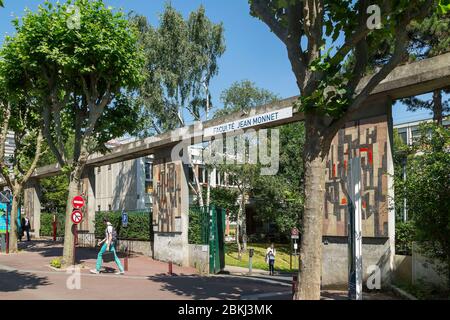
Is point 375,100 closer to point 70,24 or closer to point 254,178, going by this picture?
point 70,24

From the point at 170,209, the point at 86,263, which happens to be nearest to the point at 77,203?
the point at 86,263

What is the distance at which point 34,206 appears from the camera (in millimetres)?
34000

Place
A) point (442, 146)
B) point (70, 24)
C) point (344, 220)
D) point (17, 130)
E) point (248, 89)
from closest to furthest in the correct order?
point (442, 146) < point (344, 220) < point (70, 24) < point (17, 130) < point (248, 89)

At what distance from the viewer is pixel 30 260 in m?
19.6

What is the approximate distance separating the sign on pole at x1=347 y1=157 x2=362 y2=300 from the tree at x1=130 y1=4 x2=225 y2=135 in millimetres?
23529

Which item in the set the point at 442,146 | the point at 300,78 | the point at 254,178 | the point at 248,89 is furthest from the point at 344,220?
the point at 248,89

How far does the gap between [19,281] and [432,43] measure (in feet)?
62.9

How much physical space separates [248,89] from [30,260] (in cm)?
2256

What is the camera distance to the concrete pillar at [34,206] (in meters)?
34.1

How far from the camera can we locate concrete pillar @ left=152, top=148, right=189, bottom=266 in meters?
19.6

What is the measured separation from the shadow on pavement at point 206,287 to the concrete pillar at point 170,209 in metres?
3.22

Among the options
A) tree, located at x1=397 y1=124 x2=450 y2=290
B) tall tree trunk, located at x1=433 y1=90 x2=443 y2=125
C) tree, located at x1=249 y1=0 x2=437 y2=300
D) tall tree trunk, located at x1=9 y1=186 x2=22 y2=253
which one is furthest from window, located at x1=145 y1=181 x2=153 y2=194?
tree, located at x1=249 y1=0 x2=437 y2=300

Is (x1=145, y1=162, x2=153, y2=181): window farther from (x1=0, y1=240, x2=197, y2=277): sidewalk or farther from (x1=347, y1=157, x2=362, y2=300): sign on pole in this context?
(x1=347, y1=157, x2=362, y2=300): sign on pole

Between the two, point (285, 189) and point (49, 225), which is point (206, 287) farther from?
point (49, 225)
